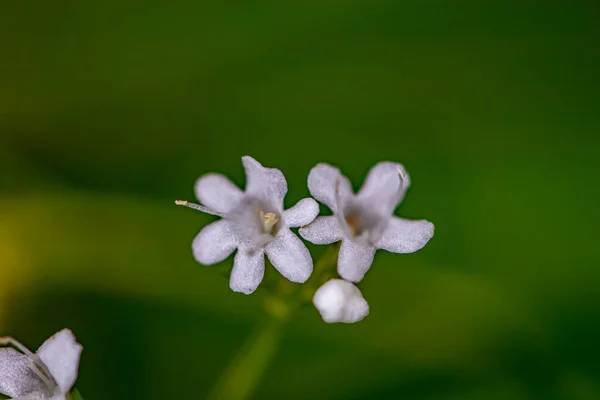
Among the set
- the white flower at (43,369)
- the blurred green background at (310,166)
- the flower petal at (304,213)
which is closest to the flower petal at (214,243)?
the flower petal at (304,213)

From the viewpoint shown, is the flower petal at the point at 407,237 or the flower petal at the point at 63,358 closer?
the flower petal at the point at 63,358

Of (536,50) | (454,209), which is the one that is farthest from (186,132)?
(536,50)

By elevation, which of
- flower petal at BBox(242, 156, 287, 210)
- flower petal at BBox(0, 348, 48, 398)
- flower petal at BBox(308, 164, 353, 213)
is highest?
flower petal at BBox(308, 164, 353, 213)

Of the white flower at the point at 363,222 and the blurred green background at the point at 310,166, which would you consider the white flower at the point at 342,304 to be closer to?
the white flower at the point at 363,222

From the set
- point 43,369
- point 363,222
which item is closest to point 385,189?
point 363,222

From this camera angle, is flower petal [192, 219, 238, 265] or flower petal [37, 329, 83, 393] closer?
flower petal [37, 329, 83, 393]

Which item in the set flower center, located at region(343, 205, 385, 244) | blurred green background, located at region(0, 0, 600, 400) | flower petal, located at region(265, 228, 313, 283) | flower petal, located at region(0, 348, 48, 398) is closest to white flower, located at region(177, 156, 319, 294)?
flower petal, located at region(265, 228, 313, 283)

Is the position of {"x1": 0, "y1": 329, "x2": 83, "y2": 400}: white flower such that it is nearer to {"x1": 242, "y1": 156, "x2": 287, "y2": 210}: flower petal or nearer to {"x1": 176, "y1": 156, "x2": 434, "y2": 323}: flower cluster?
{"x1": 176, "y1": 156, "x2": 434, "y2": 323}: flower cluster
